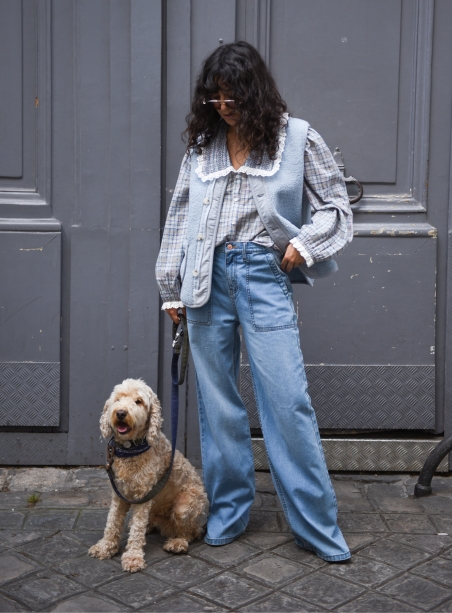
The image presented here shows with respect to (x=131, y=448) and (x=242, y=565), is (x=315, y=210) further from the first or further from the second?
(x=242, y=565)

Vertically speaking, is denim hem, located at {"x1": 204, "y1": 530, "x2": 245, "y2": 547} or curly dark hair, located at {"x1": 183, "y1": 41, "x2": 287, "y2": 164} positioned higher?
curly dark hair, located at {"x1": 183, "y1": 41, "x2": 287, "y2": 164}

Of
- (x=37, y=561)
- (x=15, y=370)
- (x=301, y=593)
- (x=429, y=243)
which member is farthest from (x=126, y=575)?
(x=429, y=243)

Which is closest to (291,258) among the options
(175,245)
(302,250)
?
(302,250)

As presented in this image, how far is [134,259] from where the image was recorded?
14.5ft

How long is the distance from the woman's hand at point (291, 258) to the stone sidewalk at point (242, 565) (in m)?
1.23

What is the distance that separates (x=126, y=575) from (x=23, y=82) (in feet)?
8.47

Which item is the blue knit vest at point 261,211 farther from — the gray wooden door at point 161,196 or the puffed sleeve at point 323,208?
the gray wooden door at point 161,196

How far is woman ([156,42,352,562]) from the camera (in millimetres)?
3371

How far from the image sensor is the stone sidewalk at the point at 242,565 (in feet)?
10.2

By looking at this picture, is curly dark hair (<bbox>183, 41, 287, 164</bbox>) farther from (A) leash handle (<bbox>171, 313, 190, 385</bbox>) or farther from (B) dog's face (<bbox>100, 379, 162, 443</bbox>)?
(B) dog's face (<bbox>100, 379, 162, 443</bbox>)

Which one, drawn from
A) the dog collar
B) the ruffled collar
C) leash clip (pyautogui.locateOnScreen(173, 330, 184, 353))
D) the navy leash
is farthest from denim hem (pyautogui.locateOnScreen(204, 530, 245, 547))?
the ruffled collar

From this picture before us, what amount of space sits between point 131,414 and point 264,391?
22.7 inches

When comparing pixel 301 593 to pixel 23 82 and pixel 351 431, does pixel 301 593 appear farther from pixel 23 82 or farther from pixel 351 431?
pixel 23 82

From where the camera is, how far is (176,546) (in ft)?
11.5
